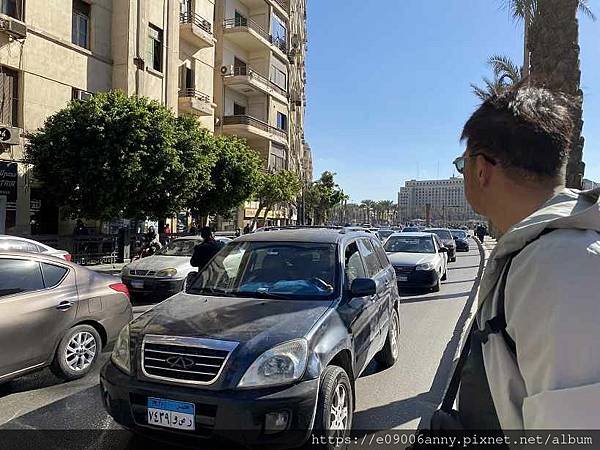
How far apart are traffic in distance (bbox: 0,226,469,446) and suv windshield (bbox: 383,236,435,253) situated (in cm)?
819

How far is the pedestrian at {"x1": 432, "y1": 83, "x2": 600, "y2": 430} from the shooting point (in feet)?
3.36

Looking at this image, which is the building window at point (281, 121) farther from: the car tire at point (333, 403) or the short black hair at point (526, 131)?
the short black hair at point (526, 131)

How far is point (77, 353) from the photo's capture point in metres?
5.45

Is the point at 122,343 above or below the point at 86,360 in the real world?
above

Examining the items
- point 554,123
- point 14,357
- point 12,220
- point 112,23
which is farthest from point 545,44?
point 112,23

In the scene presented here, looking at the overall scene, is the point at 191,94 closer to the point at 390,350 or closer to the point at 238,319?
the point at 390,350

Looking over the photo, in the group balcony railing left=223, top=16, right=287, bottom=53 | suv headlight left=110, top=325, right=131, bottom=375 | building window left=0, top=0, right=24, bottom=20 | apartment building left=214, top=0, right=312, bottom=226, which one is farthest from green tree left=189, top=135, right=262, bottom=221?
suv headlight left=110, top=325, right=131, bottom=375

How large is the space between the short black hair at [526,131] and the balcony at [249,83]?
110 ft

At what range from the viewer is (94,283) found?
5859mm

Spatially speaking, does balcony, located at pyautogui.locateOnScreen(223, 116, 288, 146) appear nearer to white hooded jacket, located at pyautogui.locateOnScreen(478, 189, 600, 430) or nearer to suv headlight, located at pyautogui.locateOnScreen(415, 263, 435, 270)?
suv headlight, located at pyautogui.locateOnScreen(415, 263, 435, 270)

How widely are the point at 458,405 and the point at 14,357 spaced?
4.71 metres

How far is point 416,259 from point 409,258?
23 cm

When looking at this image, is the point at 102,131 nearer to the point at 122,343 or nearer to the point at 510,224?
the point at 122,343

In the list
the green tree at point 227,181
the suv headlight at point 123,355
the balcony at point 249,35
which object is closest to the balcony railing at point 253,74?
the balcony at point 249,35
